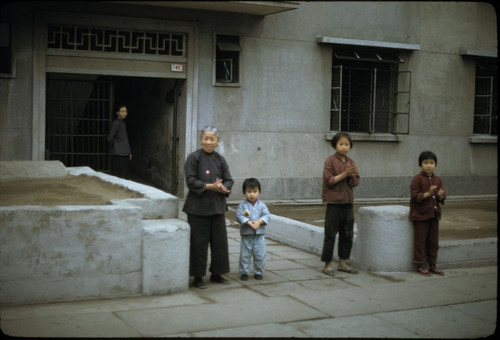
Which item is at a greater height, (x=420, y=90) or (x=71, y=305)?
(x=420, y=90)

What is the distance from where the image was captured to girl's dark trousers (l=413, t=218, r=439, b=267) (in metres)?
7.30

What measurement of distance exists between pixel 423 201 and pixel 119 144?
6559mm

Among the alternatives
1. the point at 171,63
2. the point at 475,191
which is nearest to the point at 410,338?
the point at 171,63

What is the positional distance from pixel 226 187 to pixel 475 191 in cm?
1133

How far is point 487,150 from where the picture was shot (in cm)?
1645

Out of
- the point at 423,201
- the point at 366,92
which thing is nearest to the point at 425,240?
the point at 423,201

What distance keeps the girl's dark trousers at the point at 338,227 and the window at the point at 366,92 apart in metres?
7.56

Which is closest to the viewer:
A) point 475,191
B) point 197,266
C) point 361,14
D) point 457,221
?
point 197,266

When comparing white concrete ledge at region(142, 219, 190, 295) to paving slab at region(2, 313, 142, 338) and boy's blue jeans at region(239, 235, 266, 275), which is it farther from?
boy's blue jeans at region(239, 235, 266, 275)

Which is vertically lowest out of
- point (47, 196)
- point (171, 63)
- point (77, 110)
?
point (47, 196)

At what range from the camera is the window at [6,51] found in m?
11.8

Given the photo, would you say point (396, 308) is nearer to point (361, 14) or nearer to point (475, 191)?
point (361, 14)

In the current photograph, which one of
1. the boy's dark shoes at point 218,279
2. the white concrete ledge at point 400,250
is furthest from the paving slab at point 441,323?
the boy's dark shoes at point 218,279

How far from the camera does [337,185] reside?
7.21 metres
